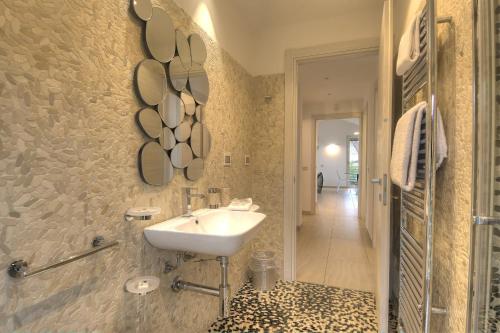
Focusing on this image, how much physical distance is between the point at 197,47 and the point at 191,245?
1.28 m

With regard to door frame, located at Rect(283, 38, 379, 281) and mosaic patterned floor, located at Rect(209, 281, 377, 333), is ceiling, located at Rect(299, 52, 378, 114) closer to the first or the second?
door frame, located at Rect(283, 38, 379, 281)

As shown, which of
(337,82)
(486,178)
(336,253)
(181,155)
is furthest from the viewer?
(337,82)

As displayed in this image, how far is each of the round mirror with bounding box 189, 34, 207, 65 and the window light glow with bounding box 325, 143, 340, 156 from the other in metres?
10.2

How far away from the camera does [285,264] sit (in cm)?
256

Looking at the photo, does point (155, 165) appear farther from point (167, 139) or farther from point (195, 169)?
point (195, 169)

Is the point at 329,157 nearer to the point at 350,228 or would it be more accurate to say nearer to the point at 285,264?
the point at 350,228

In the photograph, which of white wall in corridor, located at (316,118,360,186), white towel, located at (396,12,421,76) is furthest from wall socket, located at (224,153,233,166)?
white wall in corridor, located at (316,118,360,186)

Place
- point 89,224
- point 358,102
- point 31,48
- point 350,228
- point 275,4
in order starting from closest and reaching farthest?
point 31,48
point 89,224
point 275,4
point 350,228
point 358,102

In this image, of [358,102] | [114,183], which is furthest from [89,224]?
[358,102]

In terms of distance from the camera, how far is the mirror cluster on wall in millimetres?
1255

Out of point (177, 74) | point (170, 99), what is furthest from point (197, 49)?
point (170, 99)

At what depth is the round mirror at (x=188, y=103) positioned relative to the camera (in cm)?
158

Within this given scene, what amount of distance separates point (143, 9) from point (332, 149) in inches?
427

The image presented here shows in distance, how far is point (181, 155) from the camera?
1552mm
